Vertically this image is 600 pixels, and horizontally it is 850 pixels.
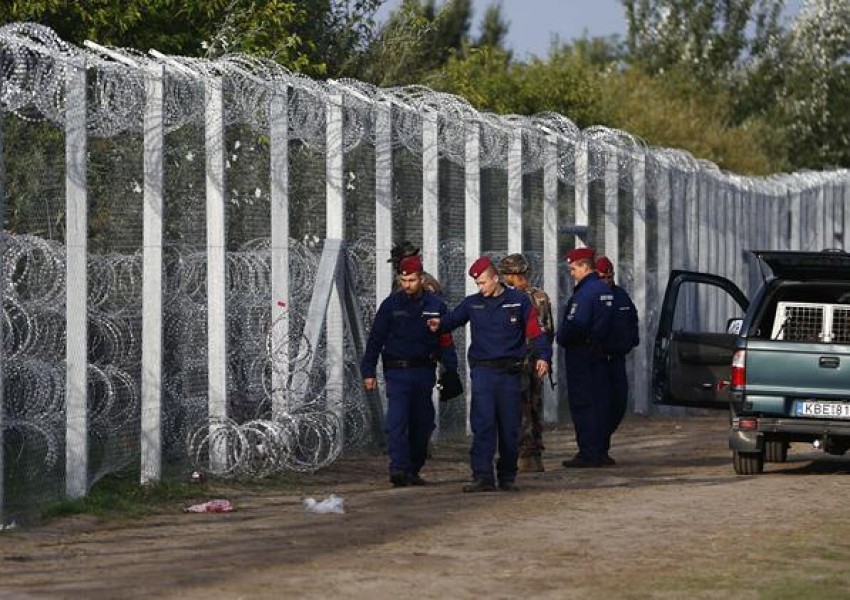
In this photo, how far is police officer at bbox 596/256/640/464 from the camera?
1889cm

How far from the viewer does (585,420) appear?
61.0 ft

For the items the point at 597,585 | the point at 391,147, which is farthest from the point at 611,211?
the point at 597,585

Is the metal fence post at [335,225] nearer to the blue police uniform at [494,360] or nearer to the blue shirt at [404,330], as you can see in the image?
the blue shirt at [404,330]

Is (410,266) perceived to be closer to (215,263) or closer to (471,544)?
(215,263)

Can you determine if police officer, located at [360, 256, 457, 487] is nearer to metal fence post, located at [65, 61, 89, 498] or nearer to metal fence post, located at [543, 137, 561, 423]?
metal fence post, located at [65, 61, 89, 498]

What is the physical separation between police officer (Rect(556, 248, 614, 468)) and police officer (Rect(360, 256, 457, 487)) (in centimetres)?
251

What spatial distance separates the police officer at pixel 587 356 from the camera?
18.4 metres

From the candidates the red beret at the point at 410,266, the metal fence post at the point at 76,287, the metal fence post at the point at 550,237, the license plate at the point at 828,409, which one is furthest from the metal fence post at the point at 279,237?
the metal fence post at the point at 550,237

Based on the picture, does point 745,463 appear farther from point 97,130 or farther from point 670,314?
point 97,130

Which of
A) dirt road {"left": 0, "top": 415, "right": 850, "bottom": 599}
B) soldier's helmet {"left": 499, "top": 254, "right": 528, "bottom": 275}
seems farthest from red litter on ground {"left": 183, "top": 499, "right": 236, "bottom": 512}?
soldier's helmet {"left": 499, "top": 254, "right": 528, "bottom": 275}

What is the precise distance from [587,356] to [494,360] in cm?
321

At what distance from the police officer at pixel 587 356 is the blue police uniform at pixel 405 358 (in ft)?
8.29

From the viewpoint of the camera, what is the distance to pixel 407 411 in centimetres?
1598

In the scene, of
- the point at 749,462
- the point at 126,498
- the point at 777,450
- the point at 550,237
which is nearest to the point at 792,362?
the point at 749,462
